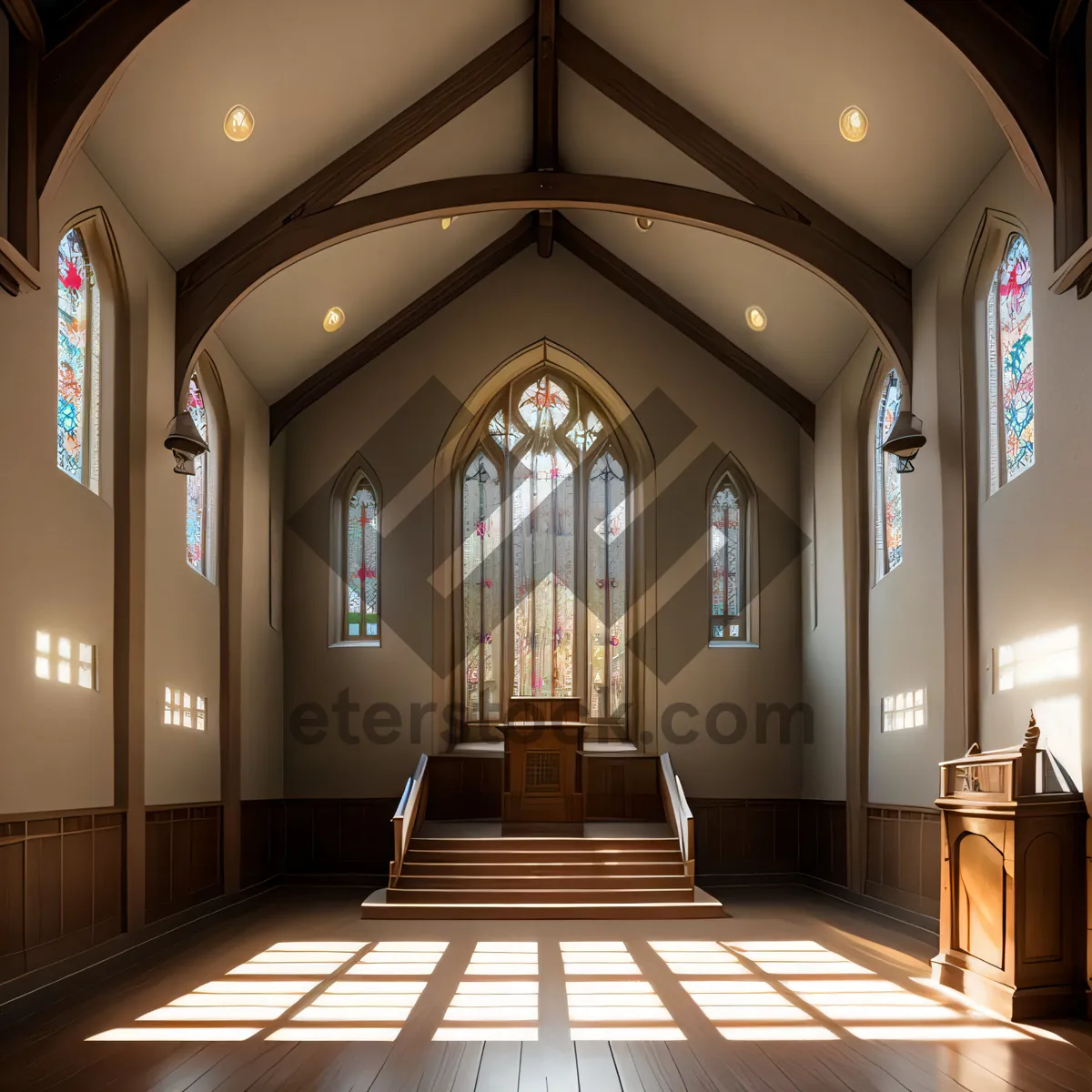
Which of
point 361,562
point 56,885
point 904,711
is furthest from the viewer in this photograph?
point 361,562

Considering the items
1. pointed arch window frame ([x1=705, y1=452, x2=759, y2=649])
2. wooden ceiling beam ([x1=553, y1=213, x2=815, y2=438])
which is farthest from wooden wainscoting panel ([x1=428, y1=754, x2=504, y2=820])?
wooden ceiling beam ([x1=553, y1=213, x2=815, y2=438])

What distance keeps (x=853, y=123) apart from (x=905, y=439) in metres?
2.07

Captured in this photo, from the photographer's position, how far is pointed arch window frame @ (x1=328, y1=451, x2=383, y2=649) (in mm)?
11883

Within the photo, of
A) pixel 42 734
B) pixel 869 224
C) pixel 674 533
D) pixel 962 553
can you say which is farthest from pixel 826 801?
pixel 42 734

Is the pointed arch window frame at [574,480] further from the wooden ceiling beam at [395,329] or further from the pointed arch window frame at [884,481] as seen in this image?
the pointed arch window frame at [884,481]

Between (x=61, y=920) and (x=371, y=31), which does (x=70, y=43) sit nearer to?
(x=371, y=31)

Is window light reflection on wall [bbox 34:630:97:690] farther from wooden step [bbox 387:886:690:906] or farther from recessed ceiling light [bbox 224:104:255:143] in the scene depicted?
recessed ceiling light [bbox 224:104:255:143]

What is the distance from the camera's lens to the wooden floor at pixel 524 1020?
174 inches

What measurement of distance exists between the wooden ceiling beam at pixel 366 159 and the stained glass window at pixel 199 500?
46.3 inches

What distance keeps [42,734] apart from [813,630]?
734 centimetres

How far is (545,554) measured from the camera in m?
12.5

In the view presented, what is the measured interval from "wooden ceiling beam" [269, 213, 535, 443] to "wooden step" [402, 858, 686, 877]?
457 centimetres

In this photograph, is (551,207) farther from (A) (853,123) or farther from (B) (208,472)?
(B) (208,472)

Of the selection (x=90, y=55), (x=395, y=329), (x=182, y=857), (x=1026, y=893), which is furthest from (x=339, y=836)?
(x=90, y=55)
